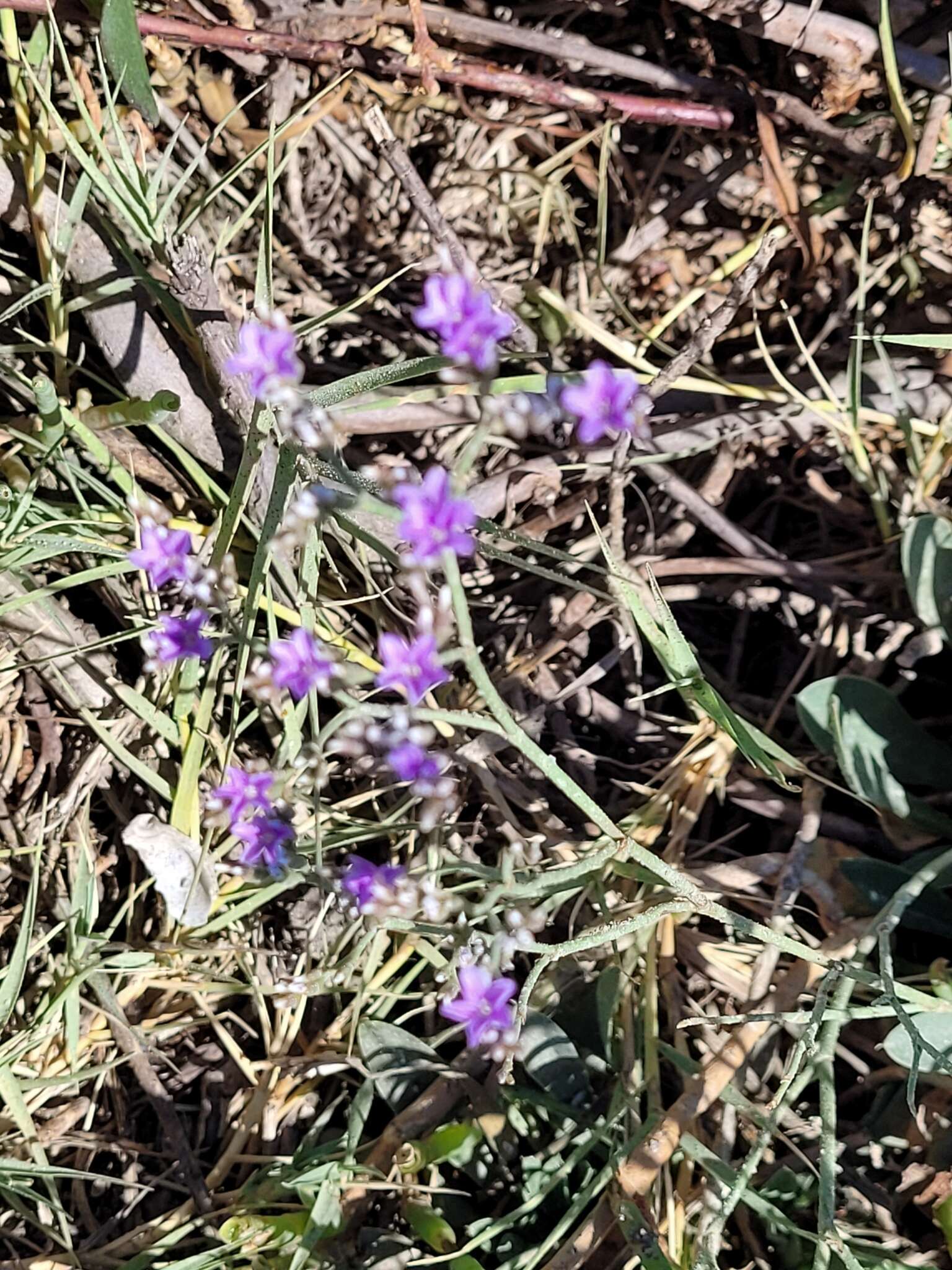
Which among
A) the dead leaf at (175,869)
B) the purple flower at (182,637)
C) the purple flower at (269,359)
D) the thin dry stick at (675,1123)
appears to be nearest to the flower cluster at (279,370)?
the purple flower at (269,359)

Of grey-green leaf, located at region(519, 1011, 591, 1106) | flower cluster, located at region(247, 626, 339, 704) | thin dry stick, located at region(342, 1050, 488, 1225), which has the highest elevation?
flower cluster, located at region(247, 626, 339, 704)

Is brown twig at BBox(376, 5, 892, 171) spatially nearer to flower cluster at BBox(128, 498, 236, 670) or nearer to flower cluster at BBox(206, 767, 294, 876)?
flower cluster at BBox(128, 498, 236, 670)

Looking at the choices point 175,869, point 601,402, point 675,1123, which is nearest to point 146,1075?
point 175,869

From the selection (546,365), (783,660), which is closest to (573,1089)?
(783,660)

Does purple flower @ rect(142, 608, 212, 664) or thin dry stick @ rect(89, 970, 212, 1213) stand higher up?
purple flower @ rect(142, 608, 212, 664)

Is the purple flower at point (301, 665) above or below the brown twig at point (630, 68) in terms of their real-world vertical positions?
below

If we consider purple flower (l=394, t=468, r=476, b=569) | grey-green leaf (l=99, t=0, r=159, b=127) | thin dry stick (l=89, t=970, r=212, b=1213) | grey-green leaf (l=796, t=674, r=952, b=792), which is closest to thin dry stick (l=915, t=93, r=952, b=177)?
grey-green leaf (l=796, t=674, r=952, b=792)

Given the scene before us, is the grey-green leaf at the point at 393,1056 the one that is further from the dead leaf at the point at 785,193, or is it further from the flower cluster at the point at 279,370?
the dead leaf at the point at 785,193

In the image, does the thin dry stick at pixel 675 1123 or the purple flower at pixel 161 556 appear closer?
the purple flower at pixel 161 556
